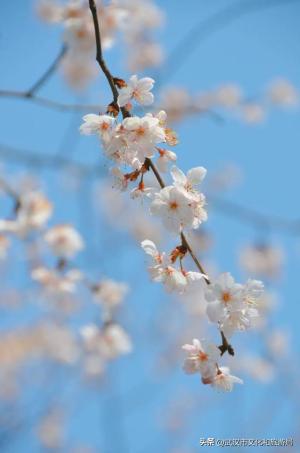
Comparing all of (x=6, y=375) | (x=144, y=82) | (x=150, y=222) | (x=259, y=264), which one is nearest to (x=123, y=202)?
(x=150, y=222)

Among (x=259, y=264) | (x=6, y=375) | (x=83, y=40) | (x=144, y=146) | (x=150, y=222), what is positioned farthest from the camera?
(x=150, y=222)

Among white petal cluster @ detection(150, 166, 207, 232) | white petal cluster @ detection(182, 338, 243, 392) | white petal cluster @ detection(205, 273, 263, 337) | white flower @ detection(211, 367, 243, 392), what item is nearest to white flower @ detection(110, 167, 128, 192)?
white petal cluster @ detection(150, 166, 207, 232)

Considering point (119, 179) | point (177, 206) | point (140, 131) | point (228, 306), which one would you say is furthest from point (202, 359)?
point (140, 131)

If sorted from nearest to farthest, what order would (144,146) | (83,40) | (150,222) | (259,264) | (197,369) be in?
(144,146), (197,369), (83,40), (259,264), (150,222)

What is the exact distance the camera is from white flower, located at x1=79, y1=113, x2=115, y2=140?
54.1 inches

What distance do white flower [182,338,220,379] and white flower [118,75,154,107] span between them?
0.75 m

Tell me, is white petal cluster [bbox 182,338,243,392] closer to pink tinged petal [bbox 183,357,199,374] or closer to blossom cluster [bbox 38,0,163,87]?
pink tinged petal [bbox 183,357,199,374]

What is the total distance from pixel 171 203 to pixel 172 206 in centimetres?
1

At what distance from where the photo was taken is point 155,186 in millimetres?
1427

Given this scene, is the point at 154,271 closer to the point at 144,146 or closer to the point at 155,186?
the point at 155,186

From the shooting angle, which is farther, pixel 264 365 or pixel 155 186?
pixel 264 365

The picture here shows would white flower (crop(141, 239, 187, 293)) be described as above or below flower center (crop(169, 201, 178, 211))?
below

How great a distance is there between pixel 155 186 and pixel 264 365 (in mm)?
6619

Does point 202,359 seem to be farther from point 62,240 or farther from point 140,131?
point 62,240
